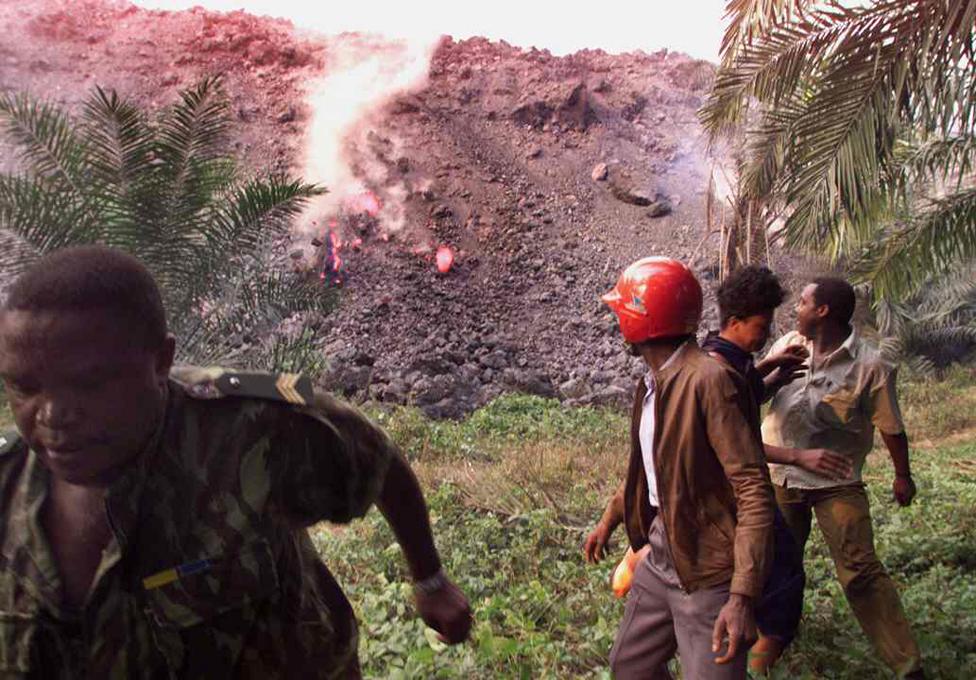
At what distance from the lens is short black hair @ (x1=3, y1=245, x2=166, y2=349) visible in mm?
1310

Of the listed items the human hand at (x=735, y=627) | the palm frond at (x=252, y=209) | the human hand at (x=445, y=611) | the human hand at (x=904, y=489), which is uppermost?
the human hand at (x=445, y=611)

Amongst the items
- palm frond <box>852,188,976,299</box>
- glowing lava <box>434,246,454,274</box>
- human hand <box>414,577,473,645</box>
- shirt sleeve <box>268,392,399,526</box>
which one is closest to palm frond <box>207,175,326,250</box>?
palm frond <box>852,188,976,299</box>

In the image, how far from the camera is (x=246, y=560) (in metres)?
1.43

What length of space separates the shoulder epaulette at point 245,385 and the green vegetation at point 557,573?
1969 mm

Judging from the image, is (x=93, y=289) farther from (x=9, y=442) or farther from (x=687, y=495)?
(x=687, y=495)

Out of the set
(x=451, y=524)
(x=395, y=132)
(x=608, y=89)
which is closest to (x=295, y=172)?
(x=395, y=132)

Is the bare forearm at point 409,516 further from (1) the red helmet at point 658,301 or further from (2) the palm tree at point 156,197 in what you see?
(2) the palm tree at point 156,197

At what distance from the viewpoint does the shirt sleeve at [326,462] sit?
1497 mm

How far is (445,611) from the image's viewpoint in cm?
188

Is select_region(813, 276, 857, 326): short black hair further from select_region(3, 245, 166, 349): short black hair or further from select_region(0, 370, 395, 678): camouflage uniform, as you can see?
select_region(3, 245, 166, 349): short black hair

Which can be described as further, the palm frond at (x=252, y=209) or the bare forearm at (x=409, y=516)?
the palm frond at (x=252, y=209)

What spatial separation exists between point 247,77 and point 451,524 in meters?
27.3

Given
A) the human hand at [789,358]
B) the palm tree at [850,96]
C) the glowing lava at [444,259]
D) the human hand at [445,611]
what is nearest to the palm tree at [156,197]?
the palm tree at [850,96]

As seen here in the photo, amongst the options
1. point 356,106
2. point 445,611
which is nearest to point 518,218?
point 356,106
